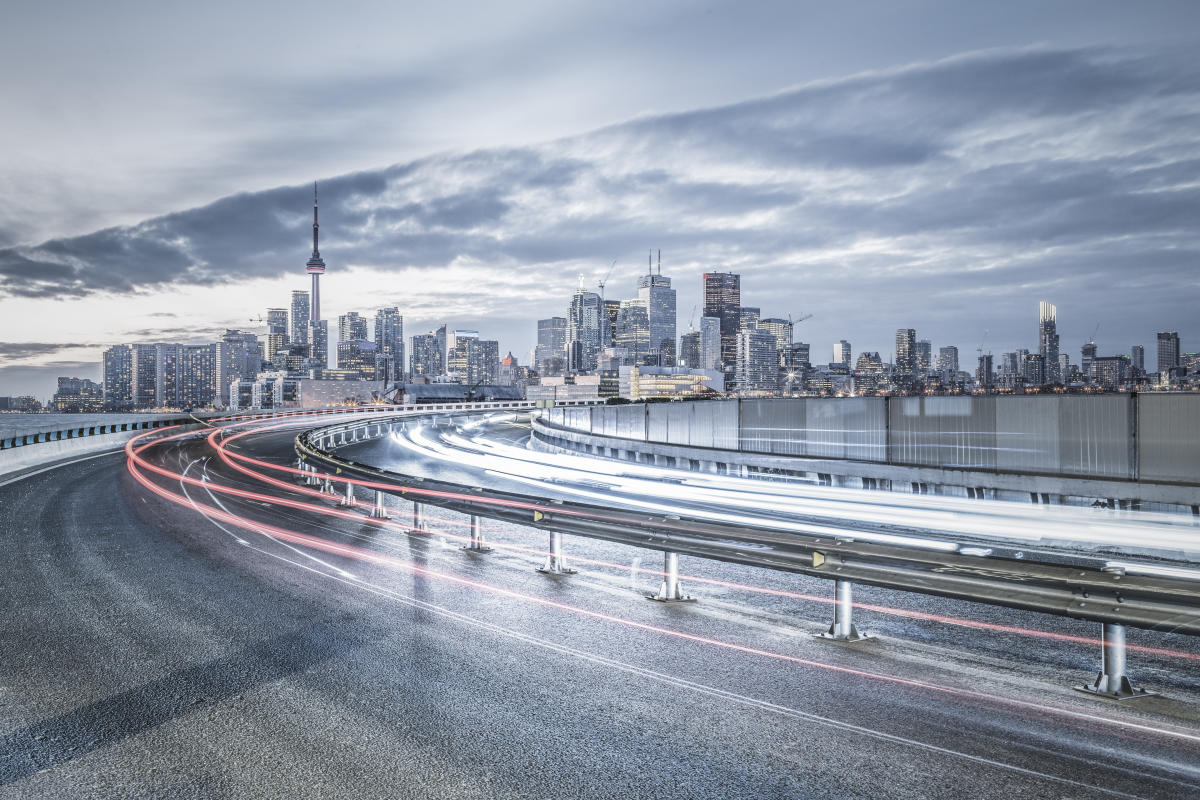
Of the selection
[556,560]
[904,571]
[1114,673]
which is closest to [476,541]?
[556,560]

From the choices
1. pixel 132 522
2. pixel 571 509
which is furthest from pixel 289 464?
pixel 571 509

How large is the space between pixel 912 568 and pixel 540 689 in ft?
12.8

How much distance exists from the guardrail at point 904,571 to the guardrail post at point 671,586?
0.01 m

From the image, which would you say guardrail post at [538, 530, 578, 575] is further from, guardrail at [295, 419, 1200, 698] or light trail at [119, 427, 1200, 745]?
light trail at [119, 427, 1200, 745]

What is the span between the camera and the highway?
507cm

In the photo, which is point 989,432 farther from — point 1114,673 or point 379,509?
point 379,509

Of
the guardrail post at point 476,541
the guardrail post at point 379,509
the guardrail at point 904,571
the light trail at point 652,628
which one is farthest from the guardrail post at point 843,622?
the guardrail post at point 379,509

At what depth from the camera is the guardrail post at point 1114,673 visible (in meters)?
6.34

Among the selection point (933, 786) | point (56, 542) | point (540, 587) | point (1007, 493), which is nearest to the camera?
point (933, 786)

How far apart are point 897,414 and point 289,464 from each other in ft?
75.6

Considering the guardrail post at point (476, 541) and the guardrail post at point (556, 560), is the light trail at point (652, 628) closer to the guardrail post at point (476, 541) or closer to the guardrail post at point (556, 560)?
the guardrail post at point (556, 560)

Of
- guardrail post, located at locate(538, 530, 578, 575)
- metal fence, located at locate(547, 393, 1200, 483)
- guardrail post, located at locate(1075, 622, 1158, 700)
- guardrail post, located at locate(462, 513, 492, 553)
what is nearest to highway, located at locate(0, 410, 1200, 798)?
guardrail post, located at locate(1075, 622, 1158, 700)

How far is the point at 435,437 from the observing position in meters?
44.9

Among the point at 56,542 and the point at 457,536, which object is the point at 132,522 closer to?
the point at 56,542
